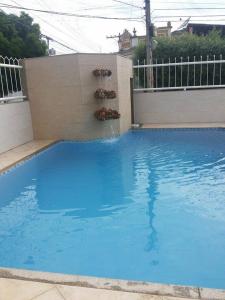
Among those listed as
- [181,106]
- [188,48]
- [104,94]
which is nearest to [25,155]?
[104,94]

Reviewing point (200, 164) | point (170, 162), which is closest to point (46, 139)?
point (170, 162)

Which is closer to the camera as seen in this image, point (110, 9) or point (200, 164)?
point (200, 164)

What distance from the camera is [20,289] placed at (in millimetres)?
2168

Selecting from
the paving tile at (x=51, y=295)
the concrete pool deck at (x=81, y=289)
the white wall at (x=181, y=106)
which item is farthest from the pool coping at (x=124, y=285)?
the white wall at (x=181, y=106)

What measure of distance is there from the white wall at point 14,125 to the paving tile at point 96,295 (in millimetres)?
5160

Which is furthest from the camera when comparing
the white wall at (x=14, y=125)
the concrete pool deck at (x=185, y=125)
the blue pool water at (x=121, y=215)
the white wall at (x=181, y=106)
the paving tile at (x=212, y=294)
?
the white wall at (x=181, y=106)

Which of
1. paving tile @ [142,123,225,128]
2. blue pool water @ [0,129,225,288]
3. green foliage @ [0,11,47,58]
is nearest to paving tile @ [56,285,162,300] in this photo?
blue pool water @ [0,129,225,288]

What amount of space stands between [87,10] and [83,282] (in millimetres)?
13317

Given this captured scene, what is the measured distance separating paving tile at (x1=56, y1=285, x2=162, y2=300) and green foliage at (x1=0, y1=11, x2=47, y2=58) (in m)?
13.4

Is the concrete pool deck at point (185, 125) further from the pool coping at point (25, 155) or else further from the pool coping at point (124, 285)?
the pool coping at point (124, 285)

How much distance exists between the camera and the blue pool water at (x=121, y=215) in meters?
2.84

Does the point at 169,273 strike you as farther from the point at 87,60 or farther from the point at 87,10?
the point at 87,10

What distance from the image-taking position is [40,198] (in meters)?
4.62

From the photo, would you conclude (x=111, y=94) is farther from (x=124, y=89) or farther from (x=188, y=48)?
(x=188, y=48)
